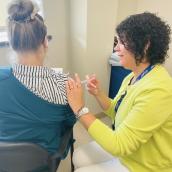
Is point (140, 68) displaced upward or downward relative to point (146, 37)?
downward

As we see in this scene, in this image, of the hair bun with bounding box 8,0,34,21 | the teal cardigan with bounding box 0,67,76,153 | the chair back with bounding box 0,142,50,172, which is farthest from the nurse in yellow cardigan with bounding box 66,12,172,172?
the hair bun with bounding box 8,0,34,21

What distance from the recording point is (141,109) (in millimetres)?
949

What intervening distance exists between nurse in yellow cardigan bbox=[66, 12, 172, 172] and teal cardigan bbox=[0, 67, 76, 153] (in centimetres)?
11

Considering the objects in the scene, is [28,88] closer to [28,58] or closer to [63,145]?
[28,58]

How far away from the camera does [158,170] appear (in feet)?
Answer: 3.53

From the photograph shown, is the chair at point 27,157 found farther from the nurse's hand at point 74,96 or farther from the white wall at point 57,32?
the white wall at point 57,32

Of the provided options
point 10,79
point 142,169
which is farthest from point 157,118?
point 10,79

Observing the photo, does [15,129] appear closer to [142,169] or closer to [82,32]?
[142,169]

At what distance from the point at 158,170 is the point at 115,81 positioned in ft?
4.33

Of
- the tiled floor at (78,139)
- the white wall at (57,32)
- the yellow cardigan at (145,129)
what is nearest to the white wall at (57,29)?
the white wall at (57,32)

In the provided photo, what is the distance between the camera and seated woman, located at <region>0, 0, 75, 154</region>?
95 cm

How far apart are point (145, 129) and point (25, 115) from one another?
0.51 metres

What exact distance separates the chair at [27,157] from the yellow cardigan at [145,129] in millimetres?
229

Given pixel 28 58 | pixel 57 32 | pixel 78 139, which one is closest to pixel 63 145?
pixel 28 58
